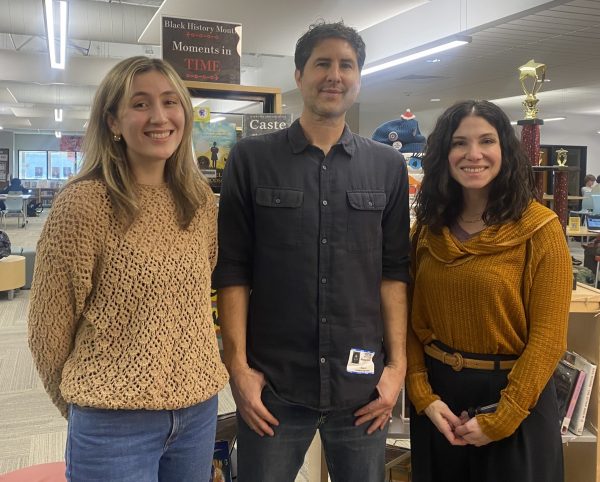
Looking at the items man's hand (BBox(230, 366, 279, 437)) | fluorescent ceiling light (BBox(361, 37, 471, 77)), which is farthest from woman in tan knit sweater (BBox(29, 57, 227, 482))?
fluorescent ceiling light (BBox(361, 37, 471, 77))

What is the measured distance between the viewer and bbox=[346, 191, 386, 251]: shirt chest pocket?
152cm

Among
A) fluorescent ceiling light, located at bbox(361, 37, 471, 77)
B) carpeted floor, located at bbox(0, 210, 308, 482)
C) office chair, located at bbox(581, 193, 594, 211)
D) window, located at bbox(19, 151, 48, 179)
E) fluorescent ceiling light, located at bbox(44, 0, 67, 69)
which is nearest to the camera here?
carpeted floor, located at bbox(0, 210, 308, 482)

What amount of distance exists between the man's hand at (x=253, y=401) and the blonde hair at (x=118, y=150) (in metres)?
0.47

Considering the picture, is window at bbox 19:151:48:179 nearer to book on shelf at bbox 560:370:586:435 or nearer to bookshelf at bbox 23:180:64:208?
bookshelf at bbox 23:180:64:208

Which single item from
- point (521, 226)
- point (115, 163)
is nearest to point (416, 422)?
point (521, 226)

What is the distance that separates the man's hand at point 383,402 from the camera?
1.53 metres

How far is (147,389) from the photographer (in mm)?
1206

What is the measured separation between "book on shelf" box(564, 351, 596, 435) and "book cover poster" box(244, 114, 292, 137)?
1361 millimetres

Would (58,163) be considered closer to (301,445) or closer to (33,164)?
(33,164)

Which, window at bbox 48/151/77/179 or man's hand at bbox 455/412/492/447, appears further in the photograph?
window at bbox 48/151/77/179

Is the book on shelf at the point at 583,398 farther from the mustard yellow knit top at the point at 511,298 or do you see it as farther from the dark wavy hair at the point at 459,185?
the dark wavy hair at the point at 459,185

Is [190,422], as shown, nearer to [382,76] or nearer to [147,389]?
[147,389]

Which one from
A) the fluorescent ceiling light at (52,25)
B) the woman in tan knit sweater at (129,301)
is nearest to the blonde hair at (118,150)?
the woman in tan knit sweater at (129,301)

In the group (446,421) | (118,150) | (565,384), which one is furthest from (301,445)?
(565,384)
